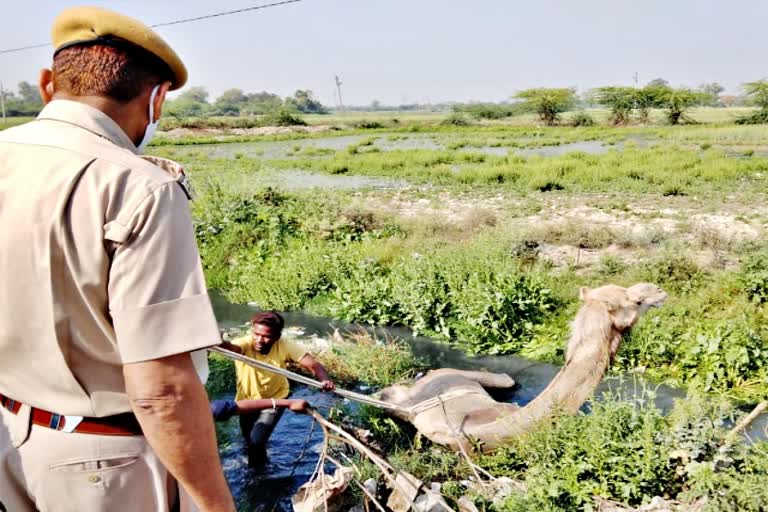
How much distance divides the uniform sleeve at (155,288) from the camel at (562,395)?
3205 millimetres

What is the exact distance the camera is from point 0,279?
135cm

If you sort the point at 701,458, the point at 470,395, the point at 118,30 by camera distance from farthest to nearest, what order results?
the point at 470,395 < the point at 701,458 < the point at 118,30

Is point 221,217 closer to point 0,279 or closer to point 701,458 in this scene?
point 701,458

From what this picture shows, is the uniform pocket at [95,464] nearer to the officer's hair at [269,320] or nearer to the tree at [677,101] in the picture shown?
the officer's hair at [269,320]

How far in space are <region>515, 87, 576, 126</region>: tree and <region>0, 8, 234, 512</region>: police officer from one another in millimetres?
51528

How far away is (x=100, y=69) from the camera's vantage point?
1.38 metres

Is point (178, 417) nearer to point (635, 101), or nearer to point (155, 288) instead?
point (155, 288)

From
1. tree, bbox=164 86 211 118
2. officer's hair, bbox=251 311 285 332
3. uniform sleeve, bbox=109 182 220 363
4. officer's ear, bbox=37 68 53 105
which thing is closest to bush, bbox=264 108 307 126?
tree, bbox=164 86 211 118

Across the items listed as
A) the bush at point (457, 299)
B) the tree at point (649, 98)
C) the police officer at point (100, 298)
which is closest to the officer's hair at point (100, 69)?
the police officer at point (100, 298)

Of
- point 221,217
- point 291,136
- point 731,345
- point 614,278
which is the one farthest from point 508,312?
point 291,136

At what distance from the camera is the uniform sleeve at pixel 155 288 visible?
49.3 inches

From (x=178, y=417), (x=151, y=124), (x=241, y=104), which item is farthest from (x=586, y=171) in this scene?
(x=241, y=104)

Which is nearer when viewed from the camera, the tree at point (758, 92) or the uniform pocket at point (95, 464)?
the uniform pocket at point (95, 464)

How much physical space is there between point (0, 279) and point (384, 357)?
16.9 ft
